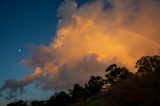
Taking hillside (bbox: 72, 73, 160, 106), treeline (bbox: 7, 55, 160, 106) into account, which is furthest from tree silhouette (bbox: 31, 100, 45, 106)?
hillside (bbox: 72, 73, 160, 106)

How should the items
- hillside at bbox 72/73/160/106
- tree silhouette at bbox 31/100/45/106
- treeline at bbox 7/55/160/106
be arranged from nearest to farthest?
hillside at bbox 72/73/160/106 → treeline at bbox 7/55/160/106 → tree silhouette at bbox 31/100/45/106

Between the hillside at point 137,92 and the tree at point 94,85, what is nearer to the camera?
the hillside at point 137,92

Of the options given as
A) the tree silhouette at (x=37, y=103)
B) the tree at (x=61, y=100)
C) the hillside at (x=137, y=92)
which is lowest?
the hillside at (x=137, y=92)

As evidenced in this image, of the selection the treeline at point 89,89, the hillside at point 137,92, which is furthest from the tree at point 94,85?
the hillside at point 137,92

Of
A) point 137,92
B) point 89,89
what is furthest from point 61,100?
point 137,92

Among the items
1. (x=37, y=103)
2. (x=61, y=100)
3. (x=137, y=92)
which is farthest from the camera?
(x=37, y=103)

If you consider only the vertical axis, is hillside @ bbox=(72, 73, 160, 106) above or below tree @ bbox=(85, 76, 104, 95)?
below

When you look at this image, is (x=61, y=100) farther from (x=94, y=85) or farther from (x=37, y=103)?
(x=37, y=103)

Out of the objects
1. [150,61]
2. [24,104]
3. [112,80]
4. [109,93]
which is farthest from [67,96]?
[109,93]

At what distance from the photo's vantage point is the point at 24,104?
14575cm

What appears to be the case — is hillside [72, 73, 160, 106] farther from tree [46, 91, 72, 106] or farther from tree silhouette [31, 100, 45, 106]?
tree silhouette [31, 100, 45, 106]

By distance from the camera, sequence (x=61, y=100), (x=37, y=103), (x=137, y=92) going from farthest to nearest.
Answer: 1. (x=37, y=103)
2. (x=61, y=100)
3. (x=137, y=92)

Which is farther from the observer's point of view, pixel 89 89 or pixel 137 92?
pixel 89 89

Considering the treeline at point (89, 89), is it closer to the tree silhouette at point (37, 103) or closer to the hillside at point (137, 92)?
the tree silhouette at point (37, 103)
